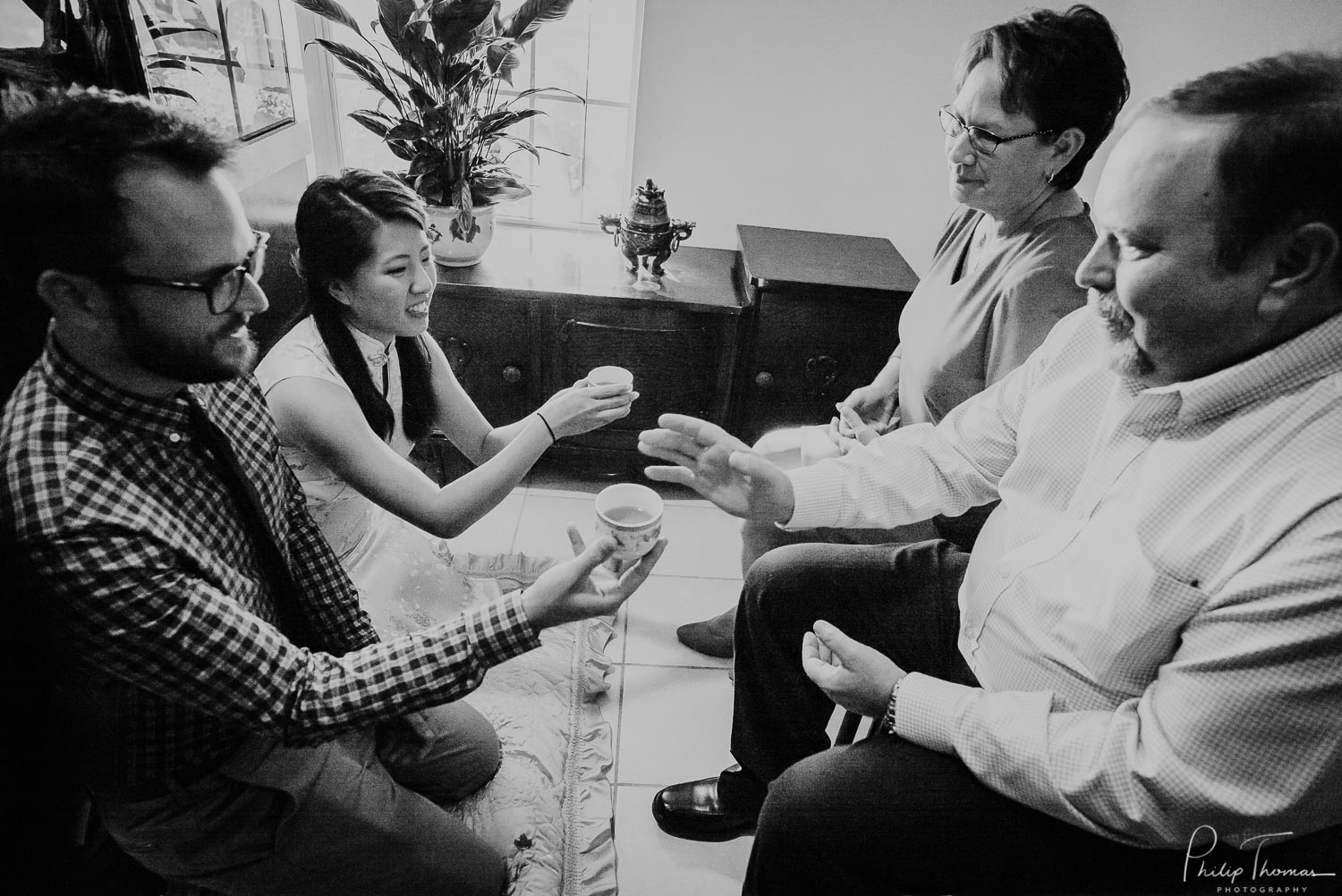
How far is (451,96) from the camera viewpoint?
238 centimetres

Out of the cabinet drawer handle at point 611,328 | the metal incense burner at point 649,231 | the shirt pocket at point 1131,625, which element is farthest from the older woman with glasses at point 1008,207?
the metal incense burner at point 649,231

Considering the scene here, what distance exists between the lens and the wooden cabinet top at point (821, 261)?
2.52 m

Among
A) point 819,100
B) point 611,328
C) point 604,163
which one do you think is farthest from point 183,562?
point 819,100

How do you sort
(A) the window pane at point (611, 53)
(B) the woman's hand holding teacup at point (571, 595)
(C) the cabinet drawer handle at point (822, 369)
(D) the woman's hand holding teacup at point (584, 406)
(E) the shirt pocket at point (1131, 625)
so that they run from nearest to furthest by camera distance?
(E) the shirt pocket at point (1131, 625)
(B) the woman's hand holding teacup at point (571, 595)
(D) the woman's hand holding teacup at point (584, 406)
(C) the cabinet drawer handle at point (822, 369)
(A) the window pane at point (611, 53)

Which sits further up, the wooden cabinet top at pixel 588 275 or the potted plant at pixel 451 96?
the potted plant at pixel 451 96

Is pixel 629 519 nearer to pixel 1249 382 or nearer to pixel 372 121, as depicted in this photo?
pixel 1249 382

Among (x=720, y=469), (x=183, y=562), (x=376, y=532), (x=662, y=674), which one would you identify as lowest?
(x=662, y=674)

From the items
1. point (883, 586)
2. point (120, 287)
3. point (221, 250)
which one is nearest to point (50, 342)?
point (120, 287)

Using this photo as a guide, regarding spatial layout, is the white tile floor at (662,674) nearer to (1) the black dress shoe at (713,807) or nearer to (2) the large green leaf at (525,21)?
(1) the black dress shoe at (713,807)

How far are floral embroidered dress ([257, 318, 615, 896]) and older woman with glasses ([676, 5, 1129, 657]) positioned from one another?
736 millimetres

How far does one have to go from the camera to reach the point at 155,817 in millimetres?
1155

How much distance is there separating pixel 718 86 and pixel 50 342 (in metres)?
2.33

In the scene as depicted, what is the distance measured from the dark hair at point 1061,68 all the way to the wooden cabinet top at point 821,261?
3.06 feet

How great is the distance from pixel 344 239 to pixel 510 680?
44.4 inches
